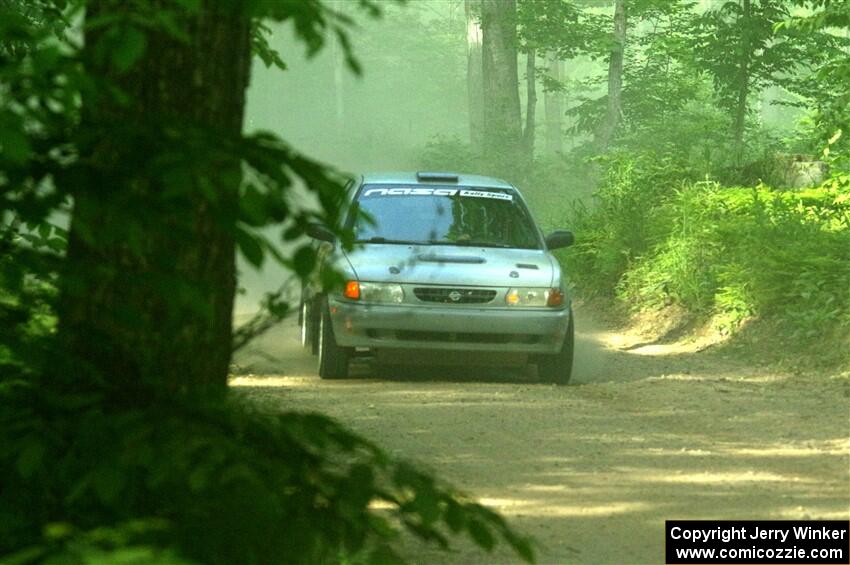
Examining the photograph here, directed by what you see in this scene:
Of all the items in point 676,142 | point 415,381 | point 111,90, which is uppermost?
point 676,142

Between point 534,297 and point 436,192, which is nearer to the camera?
point 534,297

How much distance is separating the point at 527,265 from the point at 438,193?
1.43 metres

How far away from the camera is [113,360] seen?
3.74 m

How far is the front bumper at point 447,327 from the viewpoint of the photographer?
1140 cm

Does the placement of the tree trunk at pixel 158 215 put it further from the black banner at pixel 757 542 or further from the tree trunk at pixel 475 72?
the tree trunk at pixel 475 72

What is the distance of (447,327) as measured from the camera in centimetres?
1149

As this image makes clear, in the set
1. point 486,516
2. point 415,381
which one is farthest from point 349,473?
point 415,381

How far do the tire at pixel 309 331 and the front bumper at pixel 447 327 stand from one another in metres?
1.24

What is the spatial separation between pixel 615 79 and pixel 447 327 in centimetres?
2206

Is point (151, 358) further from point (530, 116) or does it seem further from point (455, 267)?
point (530, 116)

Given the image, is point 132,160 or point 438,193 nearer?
point 132,160

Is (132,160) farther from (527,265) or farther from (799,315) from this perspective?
(799,315)

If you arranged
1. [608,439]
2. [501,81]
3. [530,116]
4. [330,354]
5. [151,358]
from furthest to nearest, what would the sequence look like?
[530,116], [501,81], [330,354], [608,439], [151,358]

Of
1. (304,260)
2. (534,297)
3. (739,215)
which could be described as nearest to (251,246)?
(304,260)
